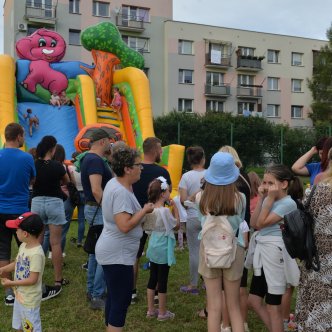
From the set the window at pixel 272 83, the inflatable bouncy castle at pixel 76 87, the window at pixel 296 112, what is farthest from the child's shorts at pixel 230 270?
the window at pixel 296 112

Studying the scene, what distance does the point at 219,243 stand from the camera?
3.00 metres

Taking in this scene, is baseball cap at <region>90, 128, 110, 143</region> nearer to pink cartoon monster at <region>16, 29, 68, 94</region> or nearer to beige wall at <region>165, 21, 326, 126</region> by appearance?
pink cartoon monster at <region>16, 29, 68, 94</region>

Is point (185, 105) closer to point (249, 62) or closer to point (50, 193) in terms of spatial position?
point (249, 62)

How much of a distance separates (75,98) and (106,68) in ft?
3.77

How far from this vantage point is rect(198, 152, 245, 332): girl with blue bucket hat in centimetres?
298

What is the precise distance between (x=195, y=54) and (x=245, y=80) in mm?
5053

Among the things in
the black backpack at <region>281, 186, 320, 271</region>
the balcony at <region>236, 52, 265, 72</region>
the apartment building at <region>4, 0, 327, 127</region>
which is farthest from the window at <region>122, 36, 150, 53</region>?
the black backpack at <region>281, 186, 320, 271</region>

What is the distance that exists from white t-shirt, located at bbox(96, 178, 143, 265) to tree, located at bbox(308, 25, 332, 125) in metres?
29.9

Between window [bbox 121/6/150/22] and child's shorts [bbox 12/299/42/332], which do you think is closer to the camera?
child's shorts [bbox 12/299/42/332]

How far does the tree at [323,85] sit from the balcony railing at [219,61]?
21.9ft

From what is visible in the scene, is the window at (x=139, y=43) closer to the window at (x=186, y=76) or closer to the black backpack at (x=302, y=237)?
the window at (x=186, y=76)

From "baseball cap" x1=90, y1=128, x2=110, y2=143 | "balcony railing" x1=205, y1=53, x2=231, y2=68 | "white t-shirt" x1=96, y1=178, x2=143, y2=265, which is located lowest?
"white t-shirt" x1=96, y1=178, x2=143, y2=265

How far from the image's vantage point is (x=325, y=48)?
101 feet

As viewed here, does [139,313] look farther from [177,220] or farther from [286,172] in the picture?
[286,172]
